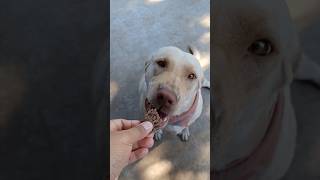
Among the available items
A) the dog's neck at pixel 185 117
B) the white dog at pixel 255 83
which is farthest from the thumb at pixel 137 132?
the white dog at pixel 255 83

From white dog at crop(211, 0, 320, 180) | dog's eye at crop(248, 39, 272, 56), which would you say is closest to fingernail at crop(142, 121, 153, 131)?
white dog at crop(211, 0, 320, 180)

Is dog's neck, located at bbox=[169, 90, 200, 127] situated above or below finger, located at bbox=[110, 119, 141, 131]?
above

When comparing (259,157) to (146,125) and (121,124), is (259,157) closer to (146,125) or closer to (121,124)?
(146,125)

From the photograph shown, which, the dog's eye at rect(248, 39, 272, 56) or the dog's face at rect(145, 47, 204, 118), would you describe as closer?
the dog's face at rect(145, 47, 204, 118)

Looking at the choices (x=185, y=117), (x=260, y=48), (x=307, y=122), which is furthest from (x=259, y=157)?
(x=260, y=48)

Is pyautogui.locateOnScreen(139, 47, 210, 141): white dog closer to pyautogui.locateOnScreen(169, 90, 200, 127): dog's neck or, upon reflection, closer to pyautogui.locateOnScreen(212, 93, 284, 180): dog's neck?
pyautogui.locateOnScreen(169, 90, 200, 127): dog's neck

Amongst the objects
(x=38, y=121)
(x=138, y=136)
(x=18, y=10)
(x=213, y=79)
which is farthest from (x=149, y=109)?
(x=18, y=10)

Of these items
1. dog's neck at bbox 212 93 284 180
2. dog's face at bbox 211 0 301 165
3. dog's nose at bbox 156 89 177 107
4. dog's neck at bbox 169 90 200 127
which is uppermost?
dog's face at bbox 211 0 301 165

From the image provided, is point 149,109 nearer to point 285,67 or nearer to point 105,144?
point 105,144

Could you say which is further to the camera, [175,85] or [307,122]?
[307,122]
